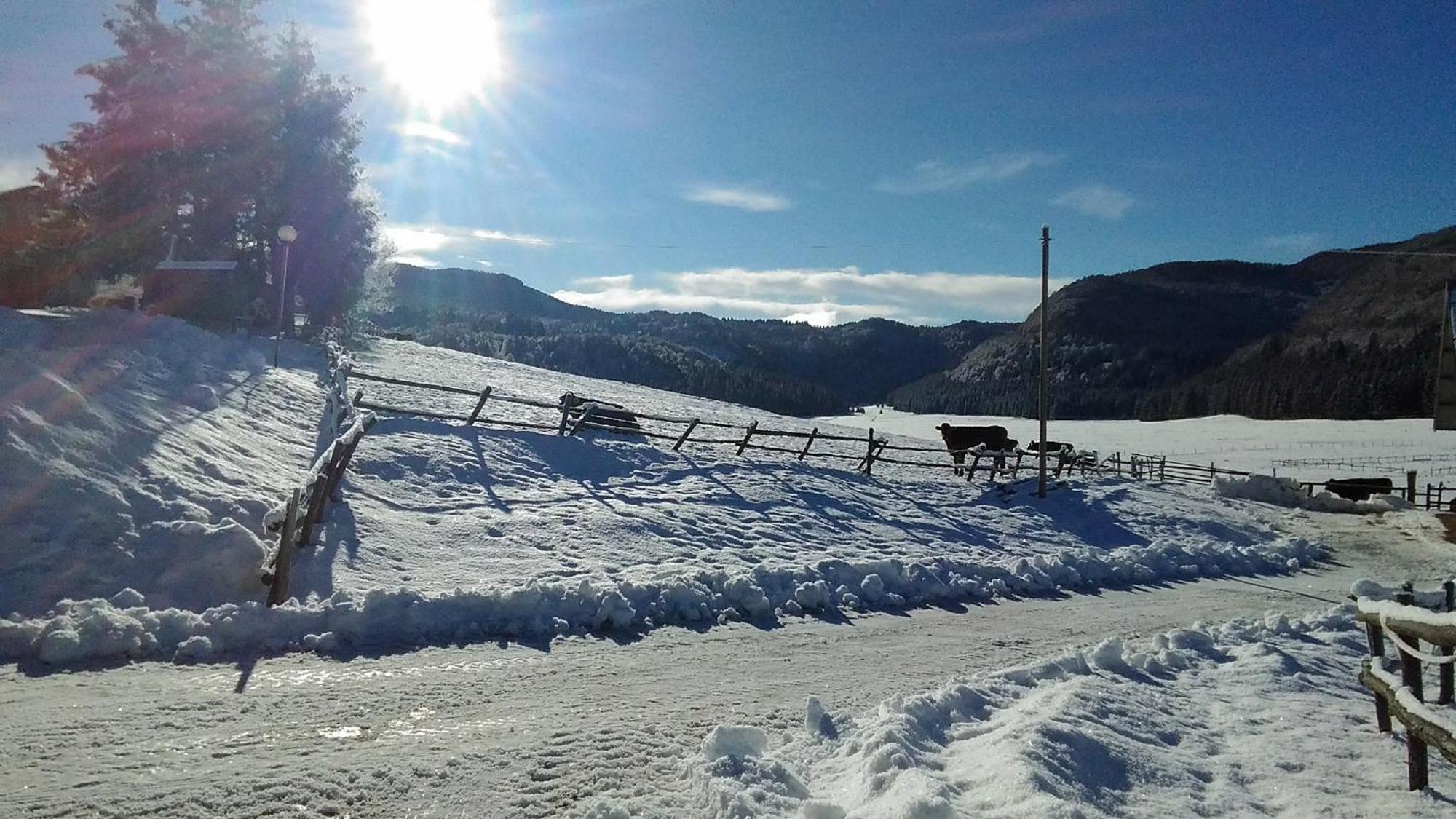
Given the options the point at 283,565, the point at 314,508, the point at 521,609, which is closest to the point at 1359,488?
the point at 521,609

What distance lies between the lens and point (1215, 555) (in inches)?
653

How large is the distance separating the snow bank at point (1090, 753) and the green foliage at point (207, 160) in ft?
103

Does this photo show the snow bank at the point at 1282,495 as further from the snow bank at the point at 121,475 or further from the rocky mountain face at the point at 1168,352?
the rocky mountain face at the point at 1168,352

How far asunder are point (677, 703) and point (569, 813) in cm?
210

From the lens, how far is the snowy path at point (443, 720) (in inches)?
183

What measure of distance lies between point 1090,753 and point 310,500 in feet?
28.6

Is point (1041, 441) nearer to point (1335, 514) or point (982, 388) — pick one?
point (1335, 514)

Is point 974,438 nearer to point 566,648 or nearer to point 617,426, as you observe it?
point 617,426

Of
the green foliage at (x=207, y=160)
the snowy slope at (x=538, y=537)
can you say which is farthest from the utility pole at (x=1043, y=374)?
the green foliage at (x=207, y=160)

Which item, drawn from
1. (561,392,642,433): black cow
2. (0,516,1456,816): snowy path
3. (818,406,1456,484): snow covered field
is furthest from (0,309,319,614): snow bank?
(818,406,1456,484): snow covered field

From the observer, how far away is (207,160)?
30.5 metres

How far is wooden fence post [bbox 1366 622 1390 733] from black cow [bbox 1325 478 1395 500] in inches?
1341

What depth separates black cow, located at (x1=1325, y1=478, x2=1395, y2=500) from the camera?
34.6m

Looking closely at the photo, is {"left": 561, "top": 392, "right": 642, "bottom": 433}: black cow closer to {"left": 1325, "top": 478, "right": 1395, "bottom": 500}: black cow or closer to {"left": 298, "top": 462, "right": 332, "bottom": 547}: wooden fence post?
{"left": 298, "top": 462, "right": 332, "bottom": 547}: wooden fence post
